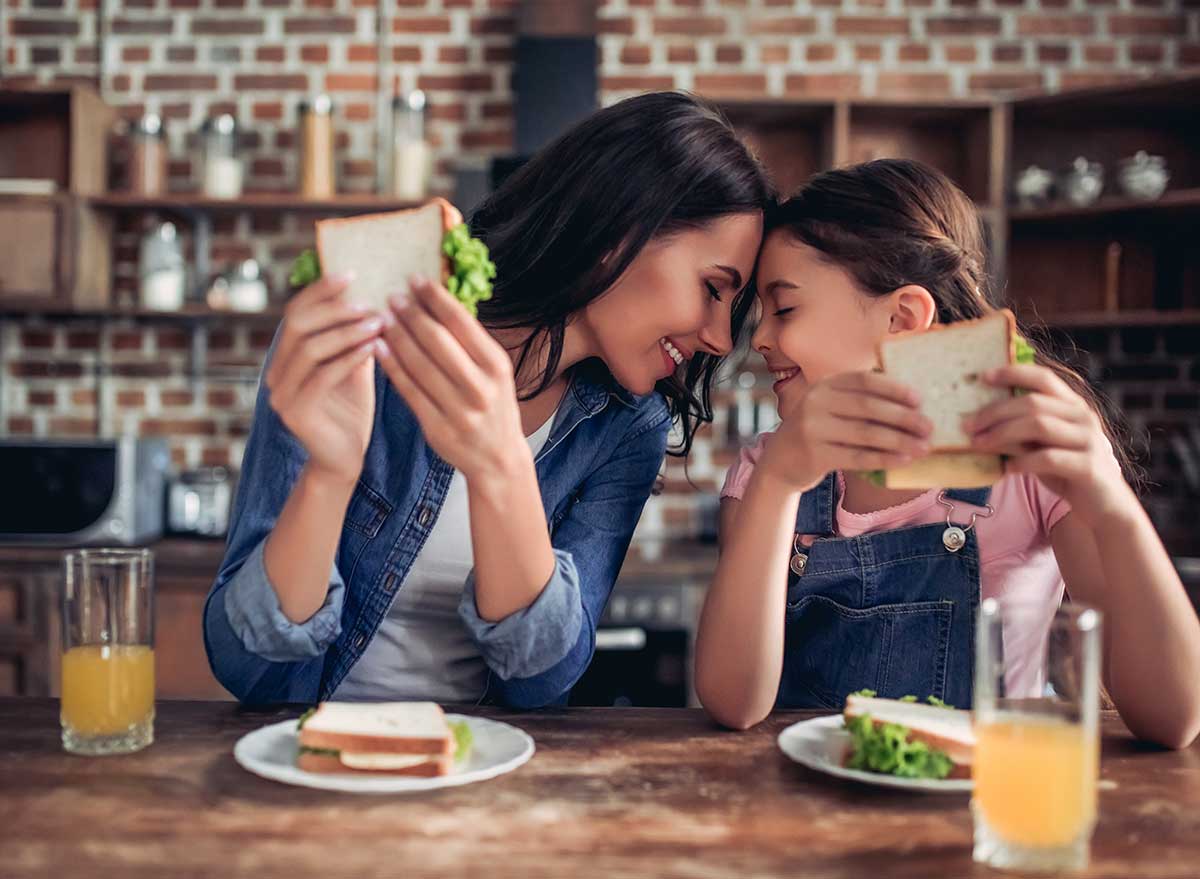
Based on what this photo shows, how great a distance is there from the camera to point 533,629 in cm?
115

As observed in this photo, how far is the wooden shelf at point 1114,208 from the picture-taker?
3.13 meters

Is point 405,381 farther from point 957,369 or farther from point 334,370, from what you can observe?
point 957,369

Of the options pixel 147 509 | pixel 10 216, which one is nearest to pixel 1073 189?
pixel 147 509

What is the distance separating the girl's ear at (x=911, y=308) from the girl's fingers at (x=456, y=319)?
1.98 ft

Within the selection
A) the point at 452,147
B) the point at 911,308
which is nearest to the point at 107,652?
the point at 911,308

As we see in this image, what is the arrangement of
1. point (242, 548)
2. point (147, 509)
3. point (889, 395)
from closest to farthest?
1. point (889, 395)
2. point (242, 548)
3. point (147, 509)

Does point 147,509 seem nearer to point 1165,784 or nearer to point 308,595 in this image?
point 308,595

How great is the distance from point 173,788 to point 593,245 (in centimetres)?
80

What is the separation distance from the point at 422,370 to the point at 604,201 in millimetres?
481

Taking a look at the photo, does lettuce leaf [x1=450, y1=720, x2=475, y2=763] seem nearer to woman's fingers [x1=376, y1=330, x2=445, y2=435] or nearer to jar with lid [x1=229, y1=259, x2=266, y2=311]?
woman's fingers [x1=376, y1=330, x2=445, y2=435]

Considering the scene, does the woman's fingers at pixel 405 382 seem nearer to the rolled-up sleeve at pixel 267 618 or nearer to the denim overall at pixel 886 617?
the rolled-up sleeve at pixel 267 618

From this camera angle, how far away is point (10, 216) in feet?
10.8

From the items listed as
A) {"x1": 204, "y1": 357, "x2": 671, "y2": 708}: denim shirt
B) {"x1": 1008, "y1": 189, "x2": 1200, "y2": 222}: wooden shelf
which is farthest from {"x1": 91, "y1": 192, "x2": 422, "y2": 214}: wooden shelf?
{"x1": 204, "y1": 357, "x2": 671, "y2": 708}: denim shirt

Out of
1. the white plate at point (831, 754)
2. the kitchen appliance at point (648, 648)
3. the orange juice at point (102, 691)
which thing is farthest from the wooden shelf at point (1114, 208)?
the orange juice at point (102, 691)
